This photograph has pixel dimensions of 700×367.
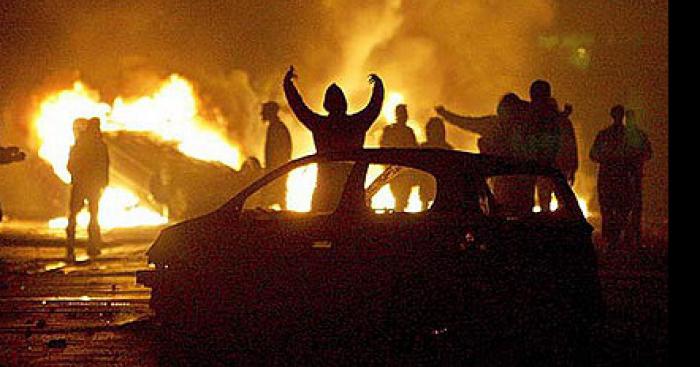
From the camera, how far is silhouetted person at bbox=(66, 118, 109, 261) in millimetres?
15867

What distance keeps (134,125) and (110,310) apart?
17621 millimetres

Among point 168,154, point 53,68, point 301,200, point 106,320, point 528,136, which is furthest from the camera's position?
point 53,68

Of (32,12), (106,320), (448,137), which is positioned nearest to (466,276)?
(106,320)

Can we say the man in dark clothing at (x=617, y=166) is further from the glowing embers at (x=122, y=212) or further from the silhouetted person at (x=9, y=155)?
the glowing embers at (x=122, y=212)

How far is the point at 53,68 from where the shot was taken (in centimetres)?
3130

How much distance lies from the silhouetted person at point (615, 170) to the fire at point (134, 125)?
40.4 ft

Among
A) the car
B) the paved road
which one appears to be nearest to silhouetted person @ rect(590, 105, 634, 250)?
the paved road

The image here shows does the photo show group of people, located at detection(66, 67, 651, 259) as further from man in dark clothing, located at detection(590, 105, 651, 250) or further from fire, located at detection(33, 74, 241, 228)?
fire, located at detection(33, 74, 241, 228)

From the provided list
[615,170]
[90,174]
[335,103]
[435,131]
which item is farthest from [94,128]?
[615,170]

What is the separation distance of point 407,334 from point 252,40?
2659cm

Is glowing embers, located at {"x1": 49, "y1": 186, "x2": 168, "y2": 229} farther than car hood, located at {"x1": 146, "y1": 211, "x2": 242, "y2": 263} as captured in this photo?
Yes

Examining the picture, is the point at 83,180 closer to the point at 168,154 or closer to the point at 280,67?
the point at 168,154

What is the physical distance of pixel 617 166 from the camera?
48.5ft

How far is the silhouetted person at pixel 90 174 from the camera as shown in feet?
52.1
